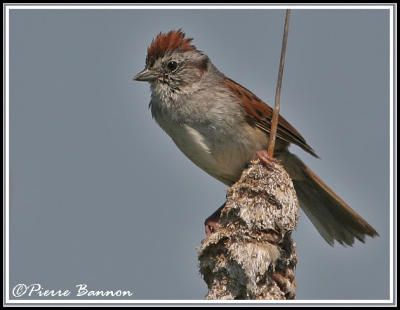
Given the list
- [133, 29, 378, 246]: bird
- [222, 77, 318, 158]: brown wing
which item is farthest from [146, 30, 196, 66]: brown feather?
[222, 77, 318, 158]: brown wing

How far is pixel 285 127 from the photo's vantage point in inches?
198

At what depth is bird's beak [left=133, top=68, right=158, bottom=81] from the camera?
497cm

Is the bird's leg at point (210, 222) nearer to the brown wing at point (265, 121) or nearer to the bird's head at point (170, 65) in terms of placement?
the brown wing at point (265, 121)

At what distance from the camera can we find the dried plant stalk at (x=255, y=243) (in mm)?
3367

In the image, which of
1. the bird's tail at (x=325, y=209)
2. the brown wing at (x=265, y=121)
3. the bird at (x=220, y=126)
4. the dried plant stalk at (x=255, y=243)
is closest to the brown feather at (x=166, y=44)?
the bird at (x=220, y=126)

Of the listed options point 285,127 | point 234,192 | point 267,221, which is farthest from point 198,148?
point 267,221

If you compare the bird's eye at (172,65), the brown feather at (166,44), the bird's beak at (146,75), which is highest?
the brown feather at (166,44)

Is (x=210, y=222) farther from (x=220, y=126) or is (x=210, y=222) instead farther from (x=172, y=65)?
(x=172, y=65)

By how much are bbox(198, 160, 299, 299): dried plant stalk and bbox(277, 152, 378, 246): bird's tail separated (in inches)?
60.6

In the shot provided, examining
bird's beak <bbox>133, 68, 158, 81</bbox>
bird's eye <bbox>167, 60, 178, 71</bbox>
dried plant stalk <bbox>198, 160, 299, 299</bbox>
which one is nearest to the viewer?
dried plant stalk <bbox>198, 160, 299, 299</bbox>

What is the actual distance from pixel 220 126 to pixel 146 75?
2.53 ft

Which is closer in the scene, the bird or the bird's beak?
the bird

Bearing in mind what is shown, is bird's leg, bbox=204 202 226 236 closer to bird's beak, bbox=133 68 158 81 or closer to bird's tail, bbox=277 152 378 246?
bird's tail, bbox=277 152 378 246

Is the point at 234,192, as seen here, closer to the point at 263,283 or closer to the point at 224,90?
the point at 263,283
